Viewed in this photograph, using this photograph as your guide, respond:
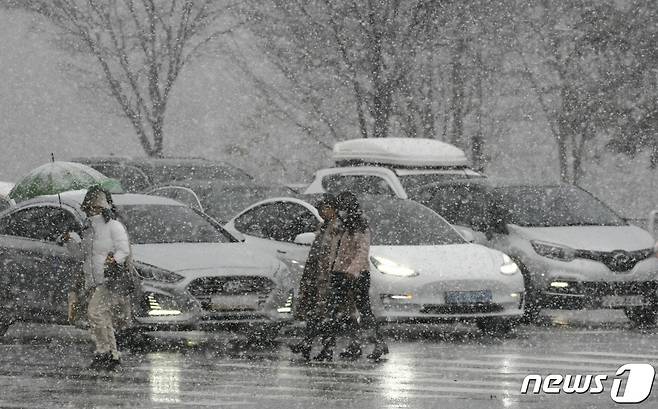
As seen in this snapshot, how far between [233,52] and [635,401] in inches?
1165

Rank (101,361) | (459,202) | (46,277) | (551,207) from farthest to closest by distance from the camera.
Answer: (459,202), (551,207), (46,277), (101,361)

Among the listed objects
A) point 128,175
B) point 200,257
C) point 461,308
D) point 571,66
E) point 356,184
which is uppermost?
point 200,257

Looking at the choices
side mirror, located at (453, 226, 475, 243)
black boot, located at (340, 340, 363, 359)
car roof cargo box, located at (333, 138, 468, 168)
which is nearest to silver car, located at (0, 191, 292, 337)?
black boot, located at (340, 340, 363, 359)

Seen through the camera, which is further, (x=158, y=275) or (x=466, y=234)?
(x=466, y=234)

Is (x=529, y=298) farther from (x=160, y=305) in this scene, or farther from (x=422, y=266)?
(x=160, y=305)

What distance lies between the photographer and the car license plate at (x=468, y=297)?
57.5 ft

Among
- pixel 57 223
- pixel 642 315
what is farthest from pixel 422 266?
pixel 57 223

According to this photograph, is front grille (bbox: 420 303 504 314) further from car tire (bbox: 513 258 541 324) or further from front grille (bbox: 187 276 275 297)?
front grille (bbox: 187 276 275 297)

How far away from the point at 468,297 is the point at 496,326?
0.94m

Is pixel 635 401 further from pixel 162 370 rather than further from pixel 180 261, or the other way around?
pixel 180 261

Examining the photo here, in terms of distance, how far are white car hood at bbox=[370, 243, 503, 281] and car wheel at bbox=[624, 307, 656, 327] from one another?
2.27 m

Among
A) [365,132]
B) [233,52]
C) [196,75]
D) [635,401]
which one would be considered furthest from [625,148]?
[635,401]

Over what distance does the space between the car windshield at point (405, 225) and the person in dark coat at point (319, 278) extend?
279 centimetres

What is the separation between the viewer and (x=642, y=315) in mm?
19797
